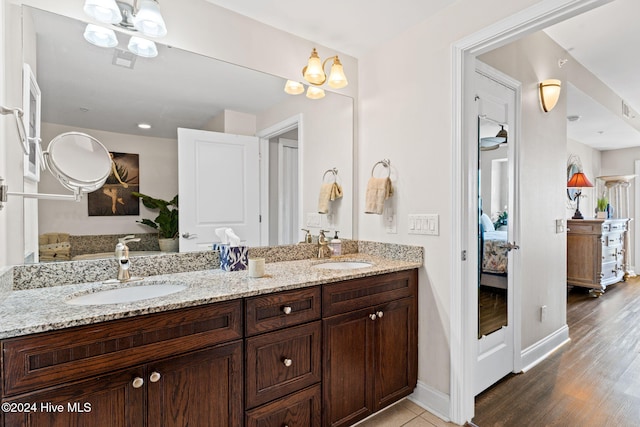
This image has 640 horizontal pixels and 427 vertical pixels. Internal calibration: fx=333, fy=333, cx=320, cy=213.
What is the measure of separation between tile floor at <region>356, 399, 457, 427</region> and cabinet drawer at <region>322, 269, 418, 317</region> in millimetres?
676

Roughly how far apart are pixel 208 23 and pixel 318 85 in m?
0.77

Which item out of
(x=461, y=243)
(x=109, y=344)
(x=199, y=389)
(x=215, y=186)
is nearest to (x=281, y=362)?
(x=199, y=389)

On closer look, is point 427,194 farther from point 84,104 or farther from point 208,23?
point 84,104

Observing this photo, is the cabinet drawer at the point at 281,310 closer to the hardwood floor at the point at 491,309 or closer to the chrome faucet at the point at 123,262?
the chrome faucet at the point at 123,262

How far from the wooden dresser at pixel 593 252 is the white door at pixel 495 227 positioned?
300cm

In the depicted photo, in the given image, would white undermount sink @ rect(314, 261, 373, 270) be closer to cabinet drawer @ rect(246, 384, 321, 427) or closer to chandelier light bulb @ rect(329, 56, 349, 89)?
cabinet drawer @ rect(246, 384, 321, 427)

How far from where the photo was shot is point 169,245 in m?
1.78

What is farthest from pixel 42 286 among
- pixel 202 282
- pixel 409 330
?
pixel 409 330

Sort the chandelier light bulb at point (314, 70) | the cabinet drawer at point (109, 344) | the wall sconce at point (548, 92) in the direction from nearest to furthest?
the cabinet drawer at point (109, 344)
the chandelier light bulb at point (314, 70)
the wall sconce at point (548, 92)

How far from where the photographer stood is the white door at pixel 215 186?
185cm

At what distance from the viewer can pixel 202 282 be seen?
1.54 metres

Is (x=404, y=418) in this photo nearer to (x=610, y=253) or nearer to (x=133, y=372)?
(x=133, y=372)

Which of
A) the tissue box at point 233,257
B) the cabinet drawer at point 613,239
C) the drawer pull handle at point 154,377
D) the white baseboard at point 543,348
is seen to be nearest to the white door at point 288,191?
the tissue box at point 233,257

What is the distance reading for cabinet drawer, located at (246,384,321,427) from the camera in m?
1.43
